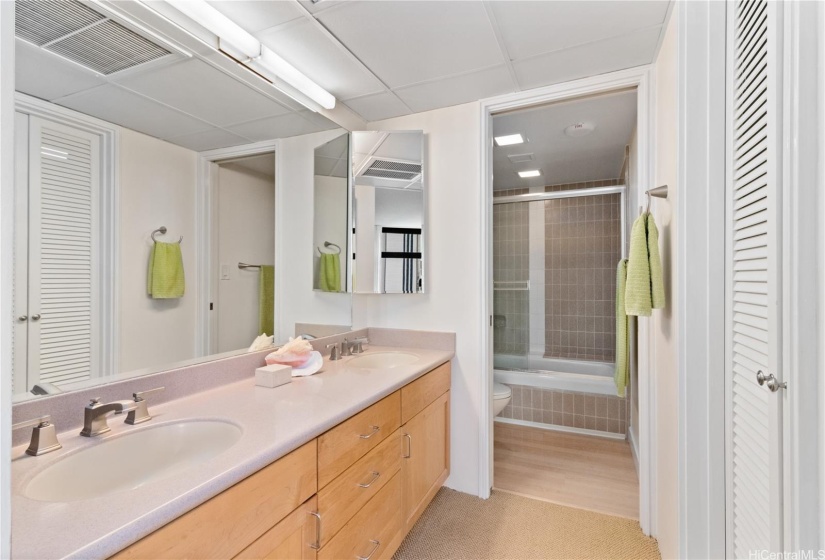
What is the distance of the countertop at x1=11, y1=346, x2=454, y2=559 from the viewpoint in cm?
62

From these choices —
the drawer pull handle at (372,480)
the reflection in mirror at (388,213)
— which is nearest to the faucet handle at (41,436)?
the drawer pull handle at (372,480)

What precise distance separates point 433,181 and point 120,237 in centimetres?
159

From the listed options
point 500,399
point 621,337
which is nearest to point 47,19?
point 500,399

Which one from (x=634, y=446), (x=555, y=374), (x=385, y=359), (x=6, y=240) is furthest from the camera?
(x=555, y=374)

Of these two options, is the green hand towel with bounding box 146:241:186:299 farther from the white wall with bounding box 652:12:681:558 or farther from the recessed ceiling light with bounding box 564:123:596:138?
the recessed ceiling light with bounding box 564:123:596:138

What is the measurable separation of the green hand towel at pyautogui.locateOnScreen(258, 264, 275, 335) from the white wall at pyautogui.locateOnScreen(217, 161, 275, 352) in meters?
0.02

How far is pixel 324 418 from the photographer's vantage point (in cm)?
112

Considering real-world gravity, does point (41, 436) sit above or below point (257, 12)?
below

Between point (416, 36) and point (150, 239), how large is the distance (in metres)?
1.27

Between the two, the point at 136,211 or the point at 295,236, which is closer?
the point at 136,211

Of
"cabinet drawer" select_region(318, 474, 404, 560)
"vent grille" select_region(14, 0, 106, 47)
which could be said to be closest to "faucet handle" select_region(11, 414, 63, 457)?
"cabinet drawer" select_region(318, 474, 404, 560)

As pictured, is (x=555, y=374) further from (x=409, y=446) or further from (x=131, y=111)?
(x=131, y=111)

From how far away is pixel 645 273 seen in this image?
153 cm

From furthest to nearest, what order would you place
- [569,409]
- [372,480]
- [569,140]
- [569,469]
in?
[569,409] → [569,140] → [569,469] → [372,480]
